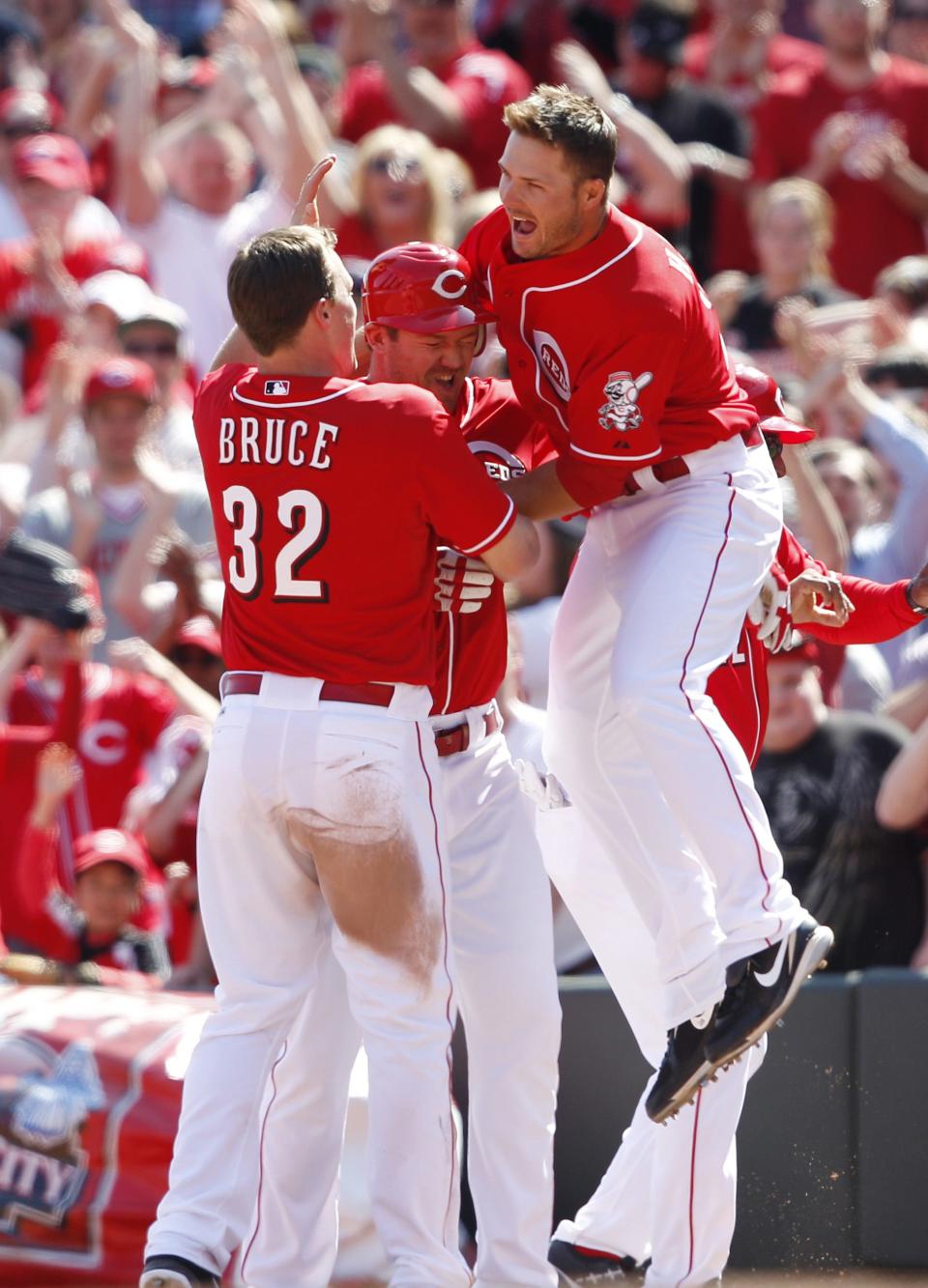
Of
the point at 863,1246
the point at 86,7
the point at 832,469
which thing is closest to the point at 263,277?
the point at 863,1246

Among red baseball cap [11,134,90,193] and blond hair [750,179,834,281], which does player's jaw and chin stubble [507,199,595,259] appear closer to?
blond hair [750,179,834,281]

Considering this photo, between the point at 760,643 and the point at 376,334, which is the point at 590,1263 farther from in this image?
the point at 376,334

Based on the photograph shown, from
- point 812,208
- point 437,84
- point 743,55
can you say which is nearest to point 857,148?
point 812,208

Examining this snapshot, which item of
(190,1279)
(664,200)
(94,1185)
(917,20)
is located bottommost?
(94,1185)

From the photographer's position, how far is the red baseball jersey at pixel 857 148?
988 centimetres

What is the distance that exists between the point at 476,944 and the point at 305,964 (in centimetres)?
39

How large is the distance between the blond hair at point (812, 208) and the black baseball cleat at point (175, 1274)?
19.7ft

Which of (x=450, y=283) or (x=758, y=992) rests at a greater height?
(x=450, y=283)

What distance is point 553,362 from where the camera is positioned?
461cm

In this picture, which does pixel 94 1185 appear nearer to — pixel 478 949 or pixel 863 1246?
pixel 478 949

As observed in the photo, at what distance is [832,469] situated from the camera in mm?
7578

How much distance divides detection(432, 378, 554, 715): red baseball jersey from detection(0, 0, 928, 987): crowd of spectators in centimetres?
138

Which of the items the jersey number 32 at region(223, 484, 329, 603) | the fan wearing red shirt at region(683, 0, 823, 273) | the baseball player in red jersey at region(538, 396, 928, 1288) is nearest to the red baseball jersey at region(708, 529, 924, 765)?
the baseball player in red jersey at region(538, 396, 928, 1288)

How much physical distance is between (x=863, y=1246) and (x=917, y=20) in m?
6.87
